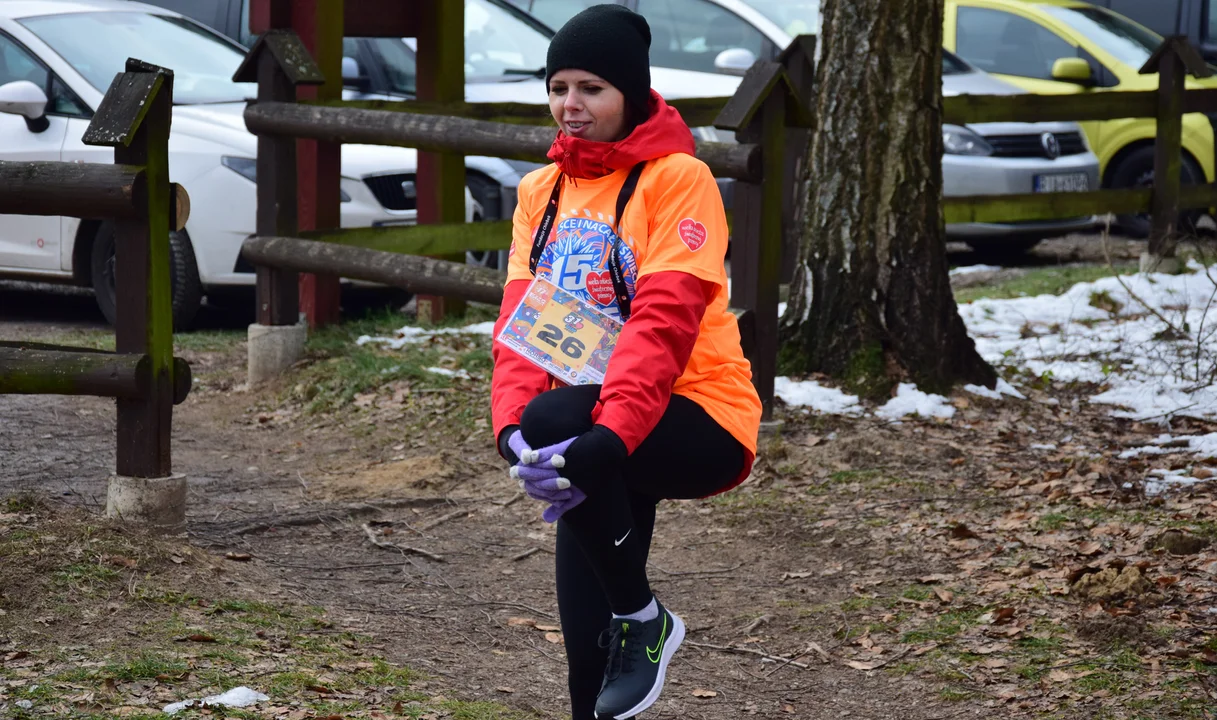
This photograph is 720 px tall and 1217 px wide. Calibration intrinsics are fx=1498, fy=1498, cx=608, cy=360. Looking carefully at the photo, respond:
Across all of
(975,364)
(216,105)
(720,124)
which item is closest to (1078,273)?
(975,364)

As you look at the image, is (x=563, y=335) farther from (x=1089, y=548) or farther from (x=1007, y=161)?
(x=1007, y=161)

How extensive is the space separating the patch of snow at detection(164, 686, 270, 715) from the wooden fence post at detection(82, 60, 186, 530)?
4.63 feet

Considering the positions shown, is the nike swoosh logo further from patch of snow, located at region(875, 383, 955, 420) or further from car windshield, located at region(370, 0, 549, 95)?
car windshield, located at region(370, 0, 549, 95)

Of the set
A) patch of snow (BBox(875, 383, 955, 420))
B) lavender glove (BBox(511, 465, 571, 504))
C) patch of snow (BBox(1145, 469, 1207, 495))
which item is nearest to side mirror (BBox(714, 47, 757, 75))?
patch of snow (BBox(875, 383, 955, 420))

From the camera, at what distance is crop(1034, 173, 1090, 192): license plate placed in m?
11.0

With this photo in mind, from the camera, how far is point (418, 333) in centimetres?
810

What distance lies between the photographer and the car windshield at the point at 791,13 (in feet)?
37.0

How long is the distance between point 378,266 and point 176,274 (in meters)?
1.77

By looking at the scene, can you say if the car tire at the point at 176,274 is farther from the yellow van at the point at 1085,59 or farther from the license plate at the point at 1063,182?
the yellow van at the point at 1085,59

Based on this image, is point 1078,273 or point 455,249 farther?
point 1078,273

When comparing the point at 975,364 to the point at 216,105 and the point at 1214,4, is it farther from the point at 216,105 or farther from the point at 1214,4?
the point at 1214,4

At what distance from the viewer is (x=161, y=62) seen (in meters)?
8.99

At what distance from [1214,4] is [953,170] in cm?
476

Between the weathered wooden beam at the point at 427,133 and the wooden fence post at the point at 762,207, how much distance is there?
0.11m
